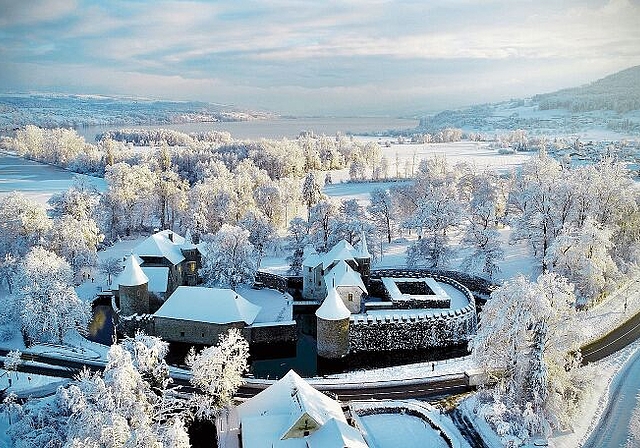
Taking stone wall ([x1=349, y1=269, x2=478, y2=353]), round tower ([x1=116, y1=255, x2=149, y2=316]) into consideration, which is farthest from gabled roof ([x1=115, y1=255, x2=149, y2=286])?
stone wall ([x1=349, y1=269, x2=478, y2=353])

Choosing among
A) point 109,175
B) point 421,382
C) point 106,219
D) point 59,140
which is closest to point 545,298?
point 421,382

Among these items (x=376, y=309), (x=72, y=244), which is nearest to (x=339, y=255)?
(x=376, y=309)

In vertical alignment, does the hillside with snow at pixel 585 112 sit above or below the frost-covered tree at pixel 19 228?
above

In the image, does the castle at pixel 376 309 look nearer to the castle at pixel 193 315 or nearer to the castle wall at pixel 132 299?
the castle at pixel 193 315

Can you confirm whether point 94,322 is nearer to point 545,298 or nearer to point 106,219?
point 106,219

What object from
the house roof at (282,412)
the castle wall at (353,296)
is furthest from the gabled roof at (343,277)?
the house roof at (282,412)

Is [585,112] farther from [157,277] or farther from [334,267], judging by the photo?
[157,277]

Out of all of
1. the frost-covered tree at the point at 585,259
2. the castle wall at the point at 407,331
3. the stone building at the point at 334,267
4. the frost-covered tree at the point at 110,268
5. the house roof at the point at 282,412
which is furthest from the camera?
the frost-covered tree at the point at 110,268
